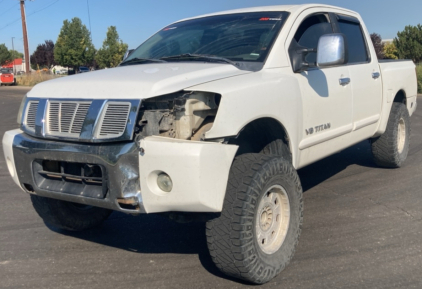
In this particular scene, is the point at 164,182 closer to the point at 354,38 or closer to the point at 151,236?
the point at 151,236

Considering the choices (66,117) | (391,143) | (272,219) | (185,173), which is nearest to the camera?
(185,173)

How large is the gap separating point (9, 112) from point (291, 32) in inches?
560

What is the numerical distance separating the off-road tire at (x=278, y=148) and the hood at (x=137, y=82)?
65 centimetres

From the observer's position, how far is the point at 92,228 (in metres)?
4.67

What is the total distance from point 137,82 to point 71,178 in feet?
2.70

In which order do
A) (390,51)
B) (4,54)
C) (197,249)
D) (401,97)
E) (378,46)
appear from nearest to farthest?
1. (197,249)
2. (401,97)
3. (390,51)
4. (378,46)
5. (4,54)

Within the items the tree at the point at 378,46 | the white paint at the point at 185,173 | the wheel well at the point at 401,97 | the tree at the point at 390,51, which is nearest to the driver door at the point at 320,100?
the white paint at the point at 185,173

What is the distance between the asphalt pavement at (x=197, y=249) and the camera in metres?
3.52

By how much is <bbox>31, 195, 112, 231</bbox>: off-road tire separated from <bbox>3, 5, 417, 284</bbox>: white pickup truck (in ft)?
0.03

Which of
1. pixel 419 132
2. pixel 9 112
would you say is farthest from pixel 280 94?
pixel 9 112

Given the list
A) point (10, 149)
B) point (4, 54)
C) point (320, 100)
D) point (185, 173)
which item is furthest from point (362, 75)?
point (4, 54)

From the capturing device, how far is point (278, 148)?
3.97 meters

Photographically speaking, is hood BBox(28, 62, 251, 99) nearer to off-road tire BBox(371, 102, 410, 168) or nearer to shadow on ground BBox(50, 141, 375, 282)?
shadow on ground BBox(50, 141, 375, 282)

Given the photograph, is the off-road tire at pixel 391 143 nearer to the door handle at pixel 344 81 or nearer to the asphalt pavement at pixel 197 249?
the asphalt pavement at pixel 197 249
